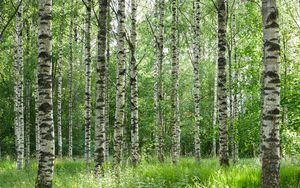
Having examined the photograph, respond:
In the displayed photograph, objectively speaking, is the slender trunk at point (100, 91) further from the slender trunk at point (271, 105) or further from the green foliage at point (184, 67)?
the slender trunk at point (271, 105)

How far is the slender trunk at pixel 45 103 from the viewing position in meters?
7.83

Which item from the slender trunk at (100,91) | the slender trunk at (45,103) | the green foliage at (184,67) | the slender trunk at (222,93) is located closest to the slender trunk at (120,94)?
the green foliage at (184,67)

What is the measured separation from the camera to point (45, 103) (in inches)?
314

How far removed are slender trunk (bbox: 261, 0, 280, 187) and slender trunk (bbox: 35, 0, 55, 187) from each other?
12.8 ft

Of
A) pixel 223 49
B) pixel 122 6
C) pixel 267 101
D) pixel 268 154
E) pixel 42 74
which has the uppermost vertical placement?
pixel 122 6

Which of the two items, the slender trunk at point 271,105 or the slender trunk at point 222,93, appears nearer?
the slender trunk at point 271,105

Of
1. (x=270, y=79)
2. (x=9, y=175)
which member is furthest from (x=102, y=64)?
(x=9, y=175)

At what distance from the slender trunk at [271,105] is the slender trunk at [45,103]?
391cm

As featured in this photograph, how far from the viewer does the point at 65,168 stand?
19.4 m

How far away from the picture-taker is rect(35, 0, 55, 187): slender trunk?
7828 mm

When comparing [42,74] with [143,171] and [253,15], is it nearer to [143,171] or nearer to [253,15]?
[143,171]

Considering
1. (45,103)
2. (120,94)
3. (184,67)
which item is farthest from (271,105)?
(184,67)

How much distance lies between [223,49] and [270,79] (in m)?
4.29

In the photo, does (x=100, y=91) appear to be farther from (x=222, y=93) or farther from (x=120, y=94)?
(x=222, y=93)
